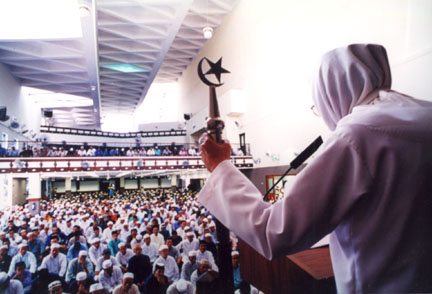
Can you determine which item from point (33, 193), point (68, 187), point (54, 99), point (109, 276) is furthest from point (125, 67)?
point (109, 276)

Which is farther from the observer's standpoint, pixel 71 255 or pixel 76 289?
pixel 71 255

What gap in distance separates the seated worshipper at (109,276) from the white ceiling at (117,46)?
6983mm

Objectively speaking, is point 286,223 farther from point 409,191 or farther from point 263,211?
point 409,191

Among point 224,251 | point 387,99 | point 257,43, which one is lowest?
point 224,251

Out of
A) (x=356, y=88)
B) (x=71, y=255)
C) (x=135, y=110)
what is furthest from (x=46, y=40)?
(x=135, y=110)

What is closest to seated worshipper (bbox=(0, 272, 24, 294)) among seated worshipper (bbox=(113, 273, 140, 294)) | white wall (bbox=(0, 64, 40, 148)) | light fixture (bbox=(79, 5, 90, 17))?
seated worshipper (bbox=(113, 273, 140, 294))

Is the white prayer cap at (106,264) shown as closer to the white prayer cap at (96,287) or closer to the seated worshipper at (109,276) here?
the seated worshipper at (109,276)

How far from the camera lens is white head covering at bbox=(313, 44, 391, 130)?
655mm

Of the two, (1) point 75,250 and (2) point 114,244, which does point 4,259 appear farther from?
(2) point 114,244

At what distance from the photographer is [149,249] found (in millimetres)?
5605

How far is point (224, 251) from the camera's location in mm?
820

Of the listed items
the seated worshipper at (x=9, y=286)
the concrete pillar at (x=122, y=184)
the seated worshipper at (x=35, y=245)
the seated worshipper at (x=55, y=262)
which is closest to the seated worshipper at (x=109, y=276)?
Answer: the seated worshipper at (x=55, y=262)

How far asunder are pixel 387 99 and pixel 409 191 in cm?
22

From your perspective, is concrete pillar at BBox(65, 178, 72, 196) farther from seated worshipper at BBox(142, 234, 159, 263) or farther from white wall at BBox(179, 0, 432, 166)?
seated worshipper at BBox(142, 234, 159, 263)
